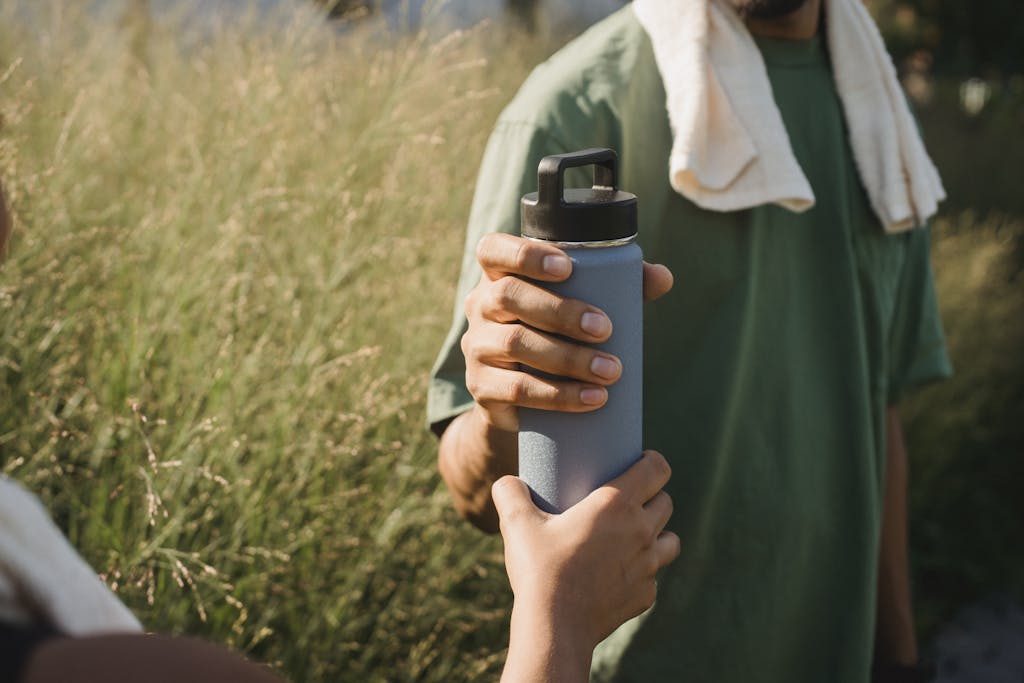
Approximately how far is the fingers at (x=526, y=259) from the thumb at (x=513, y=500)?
21 cm

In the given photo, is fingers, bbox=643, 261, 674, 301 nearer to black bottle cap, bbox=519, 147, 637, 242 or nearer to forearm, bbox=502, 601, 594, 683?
black bottle cap, bbox=519, 147, 637, 242

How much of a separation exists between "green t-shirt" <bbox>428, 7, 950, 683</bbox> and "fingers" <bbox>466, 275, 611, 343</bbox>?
0.41m

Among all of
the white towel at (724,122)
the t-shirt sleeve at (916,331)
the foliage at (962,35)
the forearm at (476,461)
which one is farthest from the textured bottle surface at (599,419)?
the foliage at (962,35)

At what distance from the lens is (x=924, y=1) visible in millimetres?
11289

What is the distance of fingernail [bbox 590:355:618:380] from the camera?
0.93 m

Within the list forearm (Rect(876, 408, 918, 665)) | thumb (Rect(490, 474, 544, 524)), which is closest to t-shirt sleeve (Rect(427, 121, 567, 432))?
thumb (Rect(490, 474, 544, 524))

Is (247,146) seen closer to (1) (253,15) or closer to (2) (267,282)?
(2) (267,282)

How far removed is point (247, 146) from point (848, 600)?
2091mm

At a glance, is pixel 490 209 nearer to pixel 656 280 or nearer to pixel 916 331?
pixel 656 280

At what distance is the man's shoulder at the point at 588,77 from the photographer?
4.90 feet

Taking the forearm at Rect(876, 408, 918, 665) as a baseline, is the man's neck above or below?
above

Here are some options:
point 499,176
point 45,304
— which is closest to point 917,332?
point 499,176

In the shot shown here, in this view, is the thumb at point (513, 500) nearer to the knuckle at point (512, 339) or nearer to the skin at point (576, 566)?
the skin at point (576, 566)

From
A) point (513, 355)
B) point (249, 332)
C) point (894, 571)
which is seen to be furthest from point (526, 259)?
point (249, 332)
